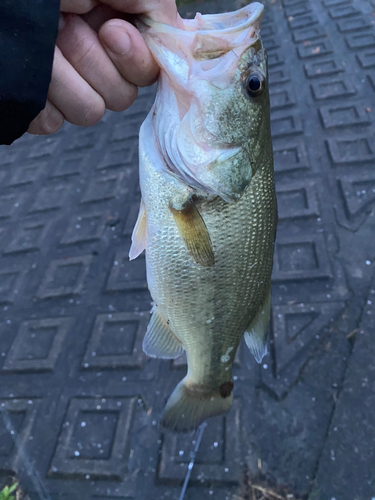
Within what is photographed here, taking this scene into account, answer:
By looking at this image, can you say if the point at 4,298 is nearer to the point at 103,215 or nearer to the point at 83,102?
the point at 103,215

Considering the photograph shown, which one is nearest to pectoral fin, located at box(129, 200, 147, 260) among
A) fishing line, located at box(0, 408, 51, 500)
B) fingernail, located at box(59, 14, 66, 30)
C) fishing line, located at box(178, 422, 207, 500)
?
fingernail, located at box(59, 14, 66, 30)

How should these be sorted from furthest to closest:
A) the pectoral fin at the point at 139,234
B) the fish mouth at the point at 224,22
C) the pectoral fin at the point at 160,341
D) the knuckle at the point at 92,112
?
the pectoral fin at the point at 160,341
the pectoral fin at the point at 139,234
the knuckle at the point at 92,112
the fish mouth at the point at 224,22

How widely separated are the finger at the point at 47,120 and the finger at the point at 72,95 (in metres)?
0.02

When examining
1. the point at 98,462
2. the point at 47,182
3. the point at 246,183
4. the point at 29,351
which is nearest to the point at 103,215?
the point at 47,182

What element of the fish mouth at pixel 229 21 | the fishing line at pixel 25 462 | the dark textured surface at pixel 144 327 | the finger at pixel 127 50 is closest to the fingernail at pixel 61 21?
the finger at pixel 127 50

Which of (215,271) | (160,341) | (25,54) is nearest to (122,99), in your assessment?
(25,54)

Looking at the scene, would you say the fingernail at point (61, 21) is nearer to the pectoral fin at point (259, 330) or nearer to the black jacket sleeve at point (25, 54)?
the black jacket sleeve at point (25, 54)

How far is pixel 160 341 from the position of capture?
1.55m

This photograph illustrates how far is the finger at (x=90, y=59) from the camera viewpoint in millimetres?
1063

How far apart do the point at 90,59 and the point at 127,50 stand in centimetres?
14

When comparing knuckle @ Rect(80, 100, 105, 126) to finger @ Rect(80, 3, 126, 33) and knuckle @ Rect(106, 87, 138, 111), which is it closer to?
knuckle @ Rect(106, 87, 138, 111)

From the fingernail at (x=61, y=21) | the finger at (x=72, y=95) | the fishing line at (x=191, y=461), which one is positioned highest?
the fingernail at (x=61, y=21)

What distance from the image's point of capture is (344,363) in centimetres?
212

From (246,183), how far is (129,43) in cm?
55
